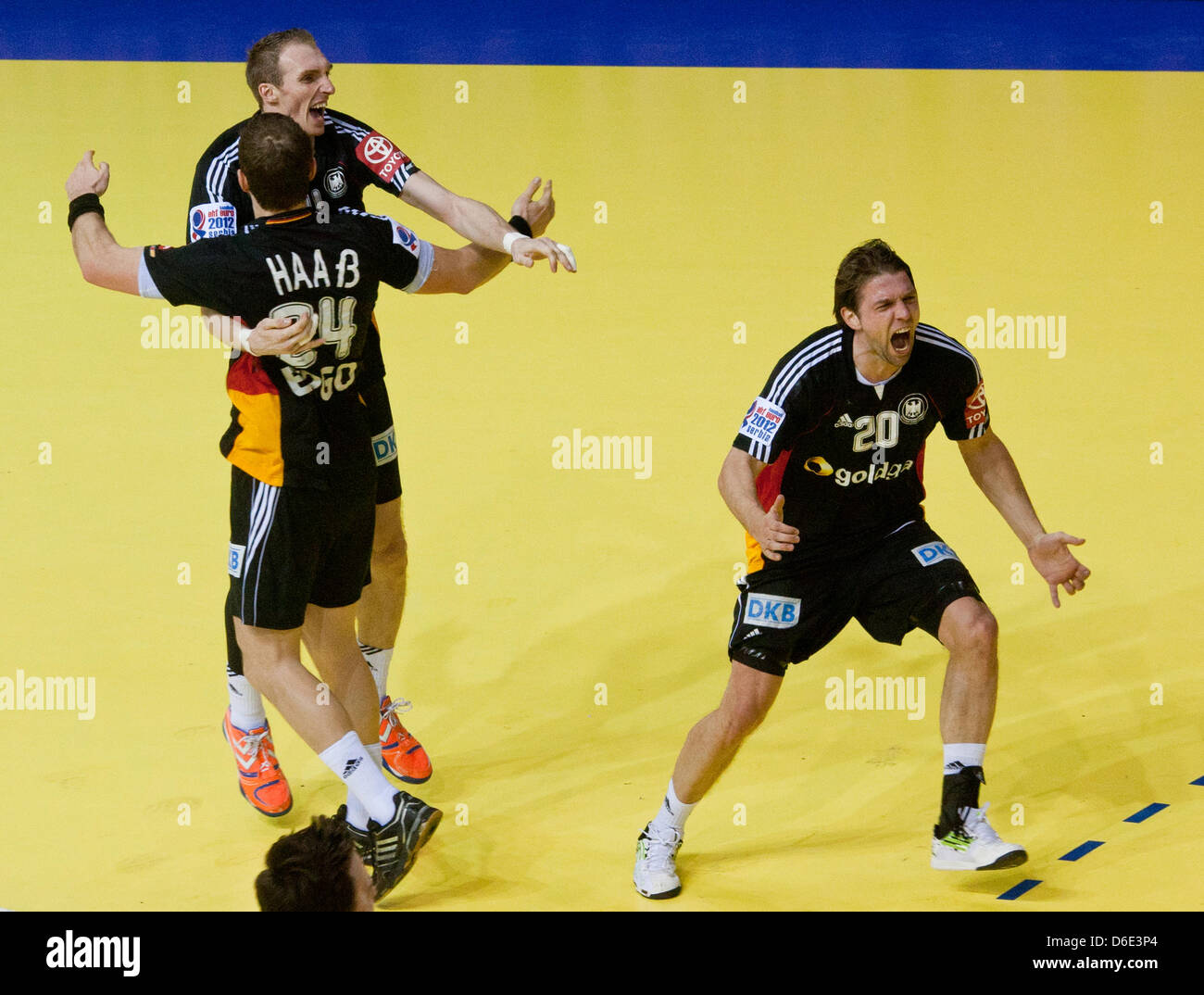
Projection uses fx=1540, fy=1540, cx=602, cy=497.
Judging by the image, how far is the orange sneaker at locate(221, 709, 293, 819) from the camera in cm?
546

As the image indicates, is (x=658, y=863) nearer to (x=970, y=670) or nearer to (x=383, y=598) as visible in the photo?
(x=970, y=670)

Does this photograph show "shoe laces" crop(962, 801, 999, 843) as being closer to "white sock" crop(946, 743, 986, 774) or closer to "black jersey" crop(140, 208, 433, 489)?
"white sock" crop(946, 743, 986, 774)

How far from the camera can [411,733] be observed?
6062 mm

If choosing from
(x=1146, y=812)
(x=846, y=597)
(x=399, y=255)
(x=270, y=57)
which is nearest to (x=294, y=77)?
(x=270, y=57)

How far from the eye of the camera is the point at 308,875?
342 cm

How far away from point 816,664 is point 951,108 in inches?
304

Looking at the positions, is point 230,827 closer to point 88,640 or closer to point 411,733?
point 411,733

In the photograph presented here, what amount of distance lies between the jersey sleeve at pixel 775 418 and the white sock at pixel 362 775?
60.7 inches

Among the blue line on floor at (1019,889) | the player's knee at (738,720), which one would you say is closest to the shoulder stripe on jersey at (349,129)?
the player's knee at (738,720)

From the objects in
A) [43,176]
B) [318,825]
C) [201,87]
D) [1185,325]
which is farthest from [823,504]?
[201,87]

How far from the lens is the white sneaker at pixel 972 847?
16.0 feet

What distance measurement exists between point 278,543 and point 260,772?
3.45ft

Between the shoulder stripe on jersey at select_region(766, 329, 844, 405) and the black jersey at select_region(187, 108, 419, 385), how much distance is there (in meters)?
1.54

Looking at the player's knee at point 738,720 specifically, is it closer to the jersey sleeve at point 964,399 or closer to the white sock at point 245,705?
the jersey sleeve at point 964,399
